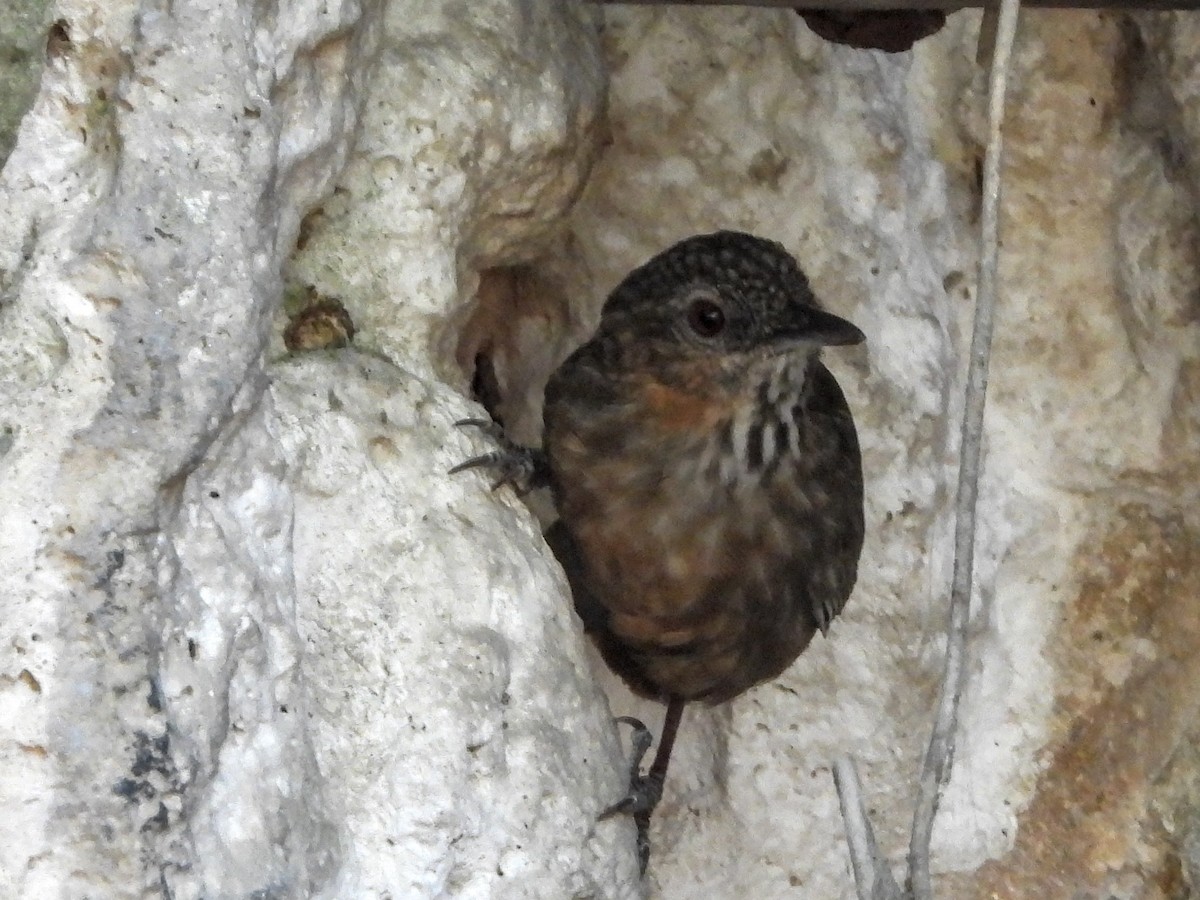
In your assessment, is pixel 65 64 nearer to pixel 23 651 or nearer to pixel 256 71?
pixel 256 71

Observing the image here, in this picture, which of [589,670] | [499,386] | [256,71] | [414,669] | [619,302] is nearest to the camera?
[256,71]

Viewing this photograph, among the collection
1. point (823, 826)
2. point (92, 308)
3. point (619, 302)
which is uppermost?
point (619, 302)

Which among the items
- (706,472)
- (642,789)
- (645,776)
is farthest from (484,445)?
(645,776)

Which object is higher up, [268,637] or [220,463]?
[220,463]

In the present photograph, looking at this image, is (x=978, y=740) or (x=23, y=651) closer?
(x=23, y=651)

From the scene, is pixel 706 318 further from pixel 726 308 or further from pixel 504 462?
pixel 504 462

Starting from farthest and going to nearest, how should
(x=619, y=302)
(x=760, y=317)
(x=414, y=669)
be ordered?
1. (x=619, y=302)
2. (x=760, y=317)
3. (x=414, y=669)

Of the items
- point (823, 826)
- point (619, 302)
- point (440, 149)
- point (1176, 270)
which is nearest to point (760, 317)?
point (619, 302)

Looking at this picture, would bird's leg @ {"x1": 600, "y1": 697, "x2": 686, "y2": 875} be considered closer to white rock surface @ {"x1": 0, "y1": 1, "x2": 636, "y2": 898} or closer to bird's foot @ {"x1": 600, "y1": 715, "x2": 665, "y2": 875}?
bird's foot @ {"x1": 600, "y1": 715, "x2": 665, "y2": 875}
